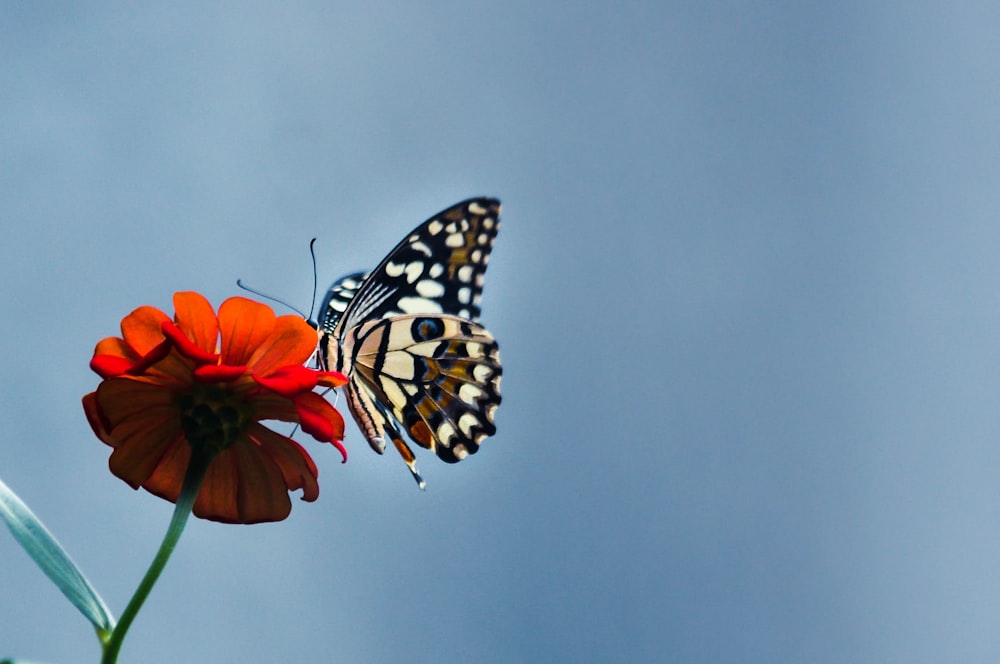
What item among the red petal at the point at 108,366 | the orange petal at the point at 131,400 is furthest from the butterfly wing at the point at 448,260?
the red petal at the point at 108,366

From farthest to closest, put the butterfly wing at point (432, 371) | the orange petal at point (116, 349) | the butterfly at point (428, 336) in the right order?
the butterfly wing at point (432, 371) → the butterfly at point (428, 336) → the orange petal at point (116, 349)

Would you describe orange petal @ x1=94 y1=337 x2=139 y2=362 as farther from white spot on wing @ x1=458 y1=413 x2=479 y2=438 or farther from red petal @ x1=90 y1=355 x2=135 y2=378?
white spot on wing @ x1=458 y1=413 x2=479 y2=438

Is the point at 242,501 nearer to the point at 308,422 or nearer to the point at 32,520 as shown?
the point at 308,422

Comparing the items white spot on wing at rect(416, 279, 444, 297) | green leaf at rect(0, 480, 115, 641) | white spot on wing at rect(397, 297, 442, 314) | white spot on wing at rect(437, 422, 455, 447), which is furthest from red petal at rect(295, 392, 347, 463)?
white spot on wing at rect(416, 279, 444, 297)

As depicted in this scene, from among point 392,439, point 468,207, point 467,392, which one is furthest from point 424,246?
point 392,439

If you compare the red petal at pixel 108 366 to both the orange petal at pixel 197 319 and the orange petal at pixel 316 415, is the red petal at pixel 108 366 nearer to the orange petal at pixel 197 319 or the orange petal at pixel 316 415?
the orange petal at pixel 197 319

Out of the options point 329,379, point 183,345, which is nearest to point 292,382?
point 329,379
